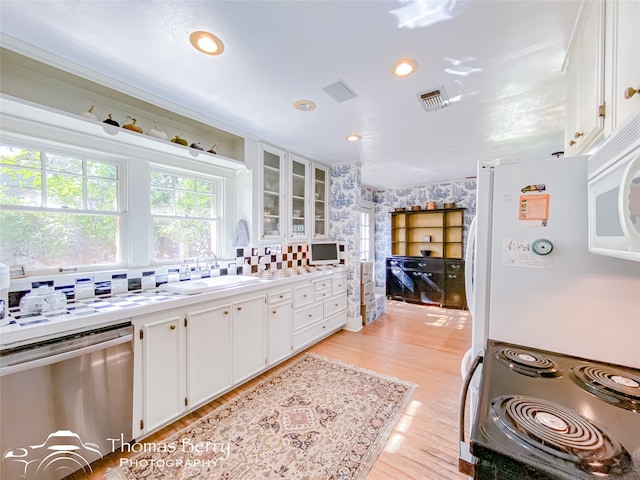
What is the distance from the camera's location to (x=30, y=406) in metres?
1.30

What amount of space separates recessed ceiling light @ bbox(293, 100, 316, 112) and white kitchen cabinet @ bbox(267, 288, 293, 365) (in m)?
1.68

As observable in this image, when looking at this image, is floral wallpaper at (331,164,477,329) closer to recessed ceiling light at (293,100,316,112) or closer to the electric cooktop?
recessed ceiling light at (293,100,316,112)

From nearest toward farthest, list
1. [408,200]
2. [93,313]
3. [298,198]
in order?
[93,313] < [298,198] < [408,200]

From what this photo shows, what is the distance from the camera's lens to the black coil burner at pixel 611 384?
2.67 feet

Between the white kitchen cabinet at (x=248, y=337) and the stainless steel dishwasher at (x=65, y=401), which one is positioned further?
the white kitchen cabinet at (x=248, y=337)

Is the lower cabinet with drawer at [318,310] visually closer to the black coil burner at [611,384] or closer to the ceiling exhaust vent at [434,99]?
the ceiling exhaust vent at [434,99]

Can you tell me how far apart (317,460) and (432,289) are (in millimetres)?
4150

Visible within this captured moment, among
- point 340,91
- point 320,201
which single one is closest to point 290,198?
point 320,201

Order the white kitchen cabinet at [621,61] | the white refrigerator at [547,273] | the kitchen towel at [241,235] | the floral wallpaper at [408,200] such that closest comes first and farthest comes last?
the white kitchen cabinet at [621,61] → the white refrigerator at [547,273] → the kitchen towel at [241,235] → the floral wallpaper at [408,200]

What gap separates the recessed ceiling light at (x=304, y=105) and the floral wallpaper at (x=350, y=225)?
1.70m

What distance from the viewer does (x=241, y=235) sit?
9.02ft

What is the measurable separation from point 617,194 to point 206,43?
1875 millimetres

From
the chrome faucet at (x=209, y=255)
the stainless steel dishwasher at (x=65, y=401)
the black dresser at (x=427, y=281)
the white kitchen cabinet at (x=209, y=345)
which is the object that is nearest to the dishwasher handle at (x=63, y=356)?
the stainless steel dishwasher at (x=65, y=401)

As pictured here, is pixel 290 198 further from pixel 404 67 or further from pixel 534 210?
pixel 534 210
